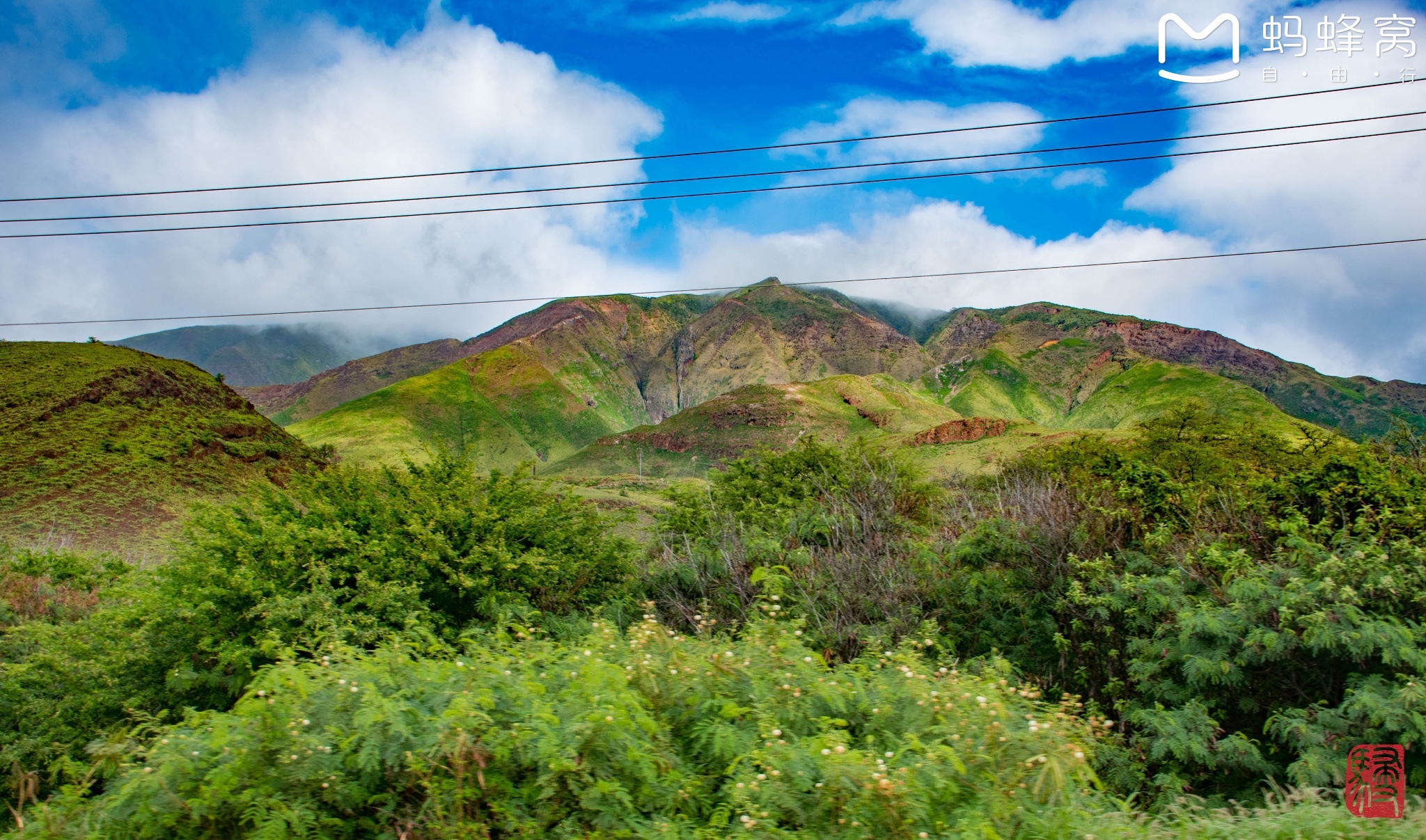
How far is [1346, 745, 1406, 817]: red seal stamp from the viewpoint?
19.2 ft

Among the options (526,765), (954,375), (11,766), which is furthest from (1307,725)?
(954,375)

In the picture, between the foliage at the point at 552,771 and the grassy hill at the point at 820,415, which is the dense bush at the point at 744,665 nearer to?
the foliage at the point at 552,771

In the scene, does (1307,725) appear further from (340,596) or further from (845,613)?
(340,596)

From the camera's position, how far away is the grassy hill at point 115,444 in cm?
2739

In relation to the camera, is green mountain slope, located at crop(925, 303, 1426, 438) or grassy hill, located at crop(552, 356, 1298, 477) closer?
grassy hill, located at crop(552, 356, 1298, 477)

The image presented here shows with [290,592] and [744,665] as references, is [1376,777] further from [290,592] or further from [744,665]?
[290,592]

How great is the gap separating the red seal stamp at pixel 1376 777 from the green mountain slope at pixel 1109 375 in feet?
489

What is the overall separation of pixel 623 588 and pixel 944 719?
878 centimetres

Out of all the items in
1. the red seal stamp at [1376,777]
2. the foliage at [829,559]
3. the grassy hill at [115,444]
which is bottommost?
the red seal stamp at [1376,777]

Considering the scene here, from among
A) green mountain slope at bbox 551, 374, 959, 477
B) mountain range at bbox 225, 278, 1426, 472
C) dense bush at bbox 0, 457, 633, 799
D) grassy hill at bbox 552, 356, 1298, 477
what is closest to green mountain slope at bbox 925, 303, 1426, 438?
mountain range at bbox 225, 278, 1426, 472

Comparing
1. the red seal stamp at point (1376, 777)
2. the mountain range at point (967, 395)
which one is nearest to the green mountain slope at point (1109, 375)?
the mountain range at point (967, 395)

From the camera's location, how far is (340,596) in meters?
9.89

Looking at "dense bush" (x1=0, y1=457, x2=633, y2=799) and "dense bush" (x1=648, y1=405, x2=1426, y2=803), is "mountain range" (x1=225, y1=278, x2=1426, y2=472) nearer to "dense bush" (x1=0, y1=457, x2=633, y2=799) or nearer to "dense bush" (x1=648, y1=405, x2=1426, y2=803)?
"dense bush" (x1=648, y1=405, x2=1426, y2=803)

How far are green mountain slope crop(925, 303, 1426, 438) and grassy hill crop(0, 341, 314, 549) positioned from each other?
142 m
